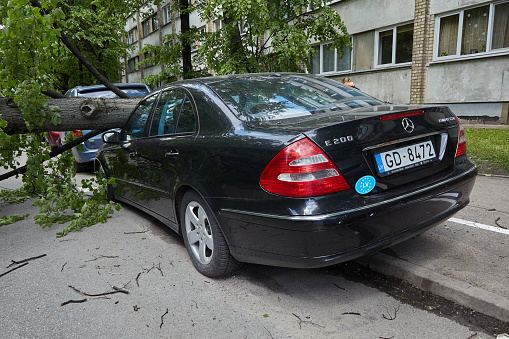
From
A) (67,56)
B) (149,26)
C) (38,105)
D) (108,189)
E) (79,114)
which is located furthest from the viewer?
(149,26)

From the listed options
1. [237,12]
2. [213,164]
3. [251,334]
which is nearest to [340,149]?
[213,164]

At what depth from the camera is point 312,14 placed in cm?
958

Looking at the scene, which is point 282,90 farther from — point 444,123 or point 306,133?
point 444,123

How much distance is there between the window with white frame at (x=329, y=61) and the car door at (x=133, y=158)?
13322mm

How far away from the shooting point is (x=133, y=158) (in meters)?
4.21

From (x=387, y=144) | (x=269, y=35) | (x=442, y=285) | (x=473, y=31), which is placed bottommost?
(x=442, y=285)

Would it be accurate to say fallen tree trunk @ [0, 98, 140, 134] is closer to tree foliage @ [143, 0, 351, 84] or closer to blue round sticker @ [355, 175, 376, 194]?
tree foliage @ [143, 0, 351, 84]

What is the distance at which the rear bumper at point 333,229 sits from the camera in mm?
2307

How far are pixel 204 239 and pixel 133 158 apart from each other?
5.00 ft

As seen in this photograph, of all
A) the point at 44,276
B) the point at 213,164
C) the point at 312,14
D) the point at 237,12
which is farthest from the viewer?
the point at 312,14

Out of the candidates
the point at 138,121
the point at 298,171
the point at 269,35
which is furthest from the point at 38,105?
the point at 269,35

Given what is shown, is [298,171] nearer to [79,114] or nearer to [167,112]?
[167,112]

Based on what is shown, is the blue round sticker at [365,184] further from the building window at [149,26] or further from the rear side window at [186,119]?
the building window at [149,26]

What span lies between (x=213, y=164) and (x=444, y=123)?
1.70m
